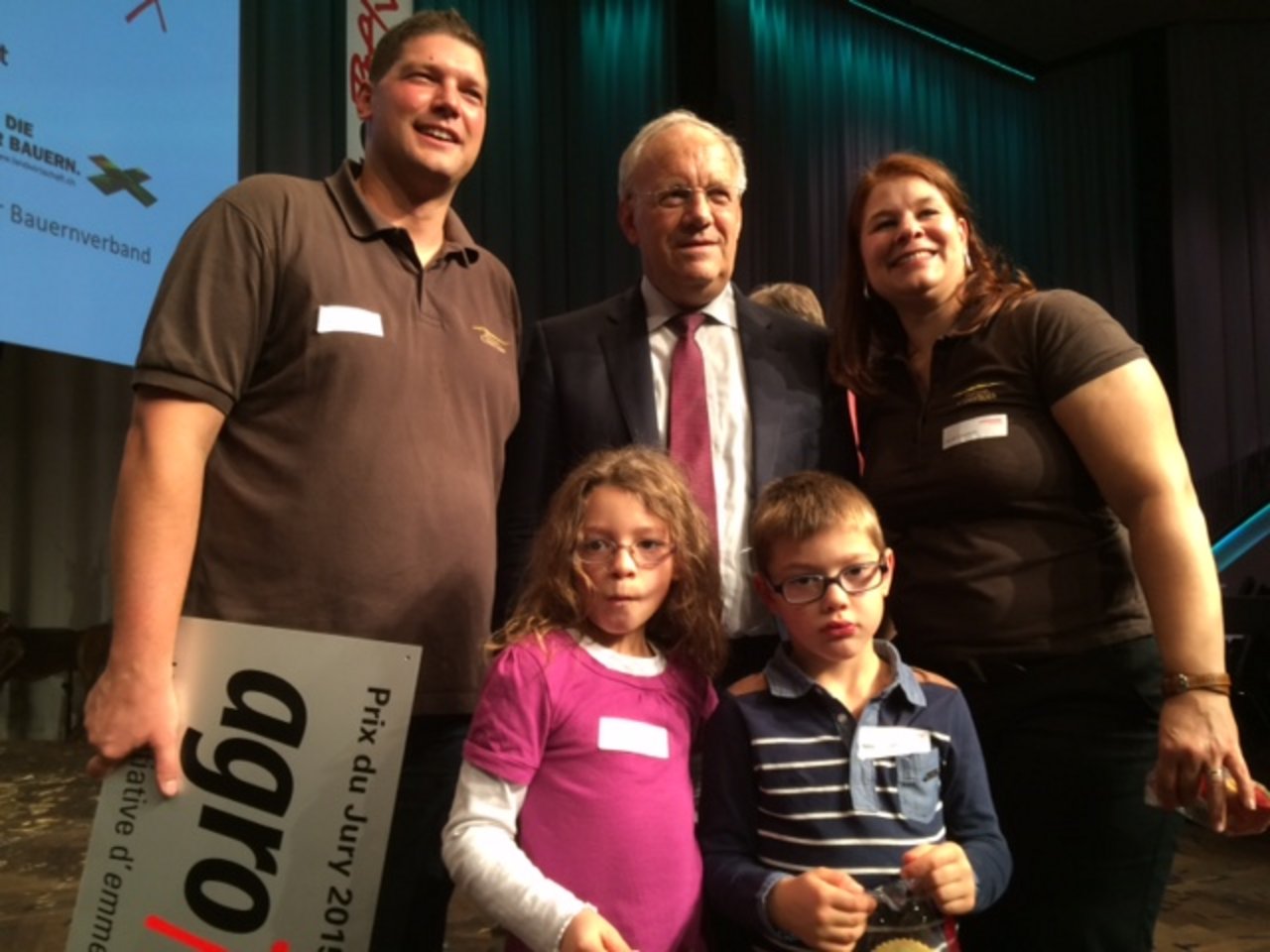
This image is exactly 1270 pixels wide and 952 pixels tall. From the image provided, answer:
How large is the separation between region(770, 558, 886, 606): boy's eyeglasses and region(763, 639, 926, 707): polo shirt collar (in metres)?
0.08

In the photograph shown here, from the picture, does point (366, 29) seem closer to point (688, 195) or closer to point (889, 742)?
point (688, 195)

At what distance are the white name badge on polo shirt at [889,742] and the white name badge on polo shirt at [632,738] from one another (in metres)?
0.24

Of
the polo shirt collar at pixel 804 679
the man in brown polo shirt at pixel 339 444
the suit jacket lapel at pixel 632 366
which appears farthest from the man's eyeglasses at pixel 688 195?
the polo shirt collar at pixel 804 679

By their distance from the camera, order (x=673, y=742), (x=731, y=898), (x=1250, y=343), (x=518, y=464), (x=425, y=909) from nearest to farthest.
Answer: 1. (x=731, y=898)
2. (x=673, y=742)
3. (x=425, y=909)
4. (x=518, y=464)
5. (x=1250, y=343)

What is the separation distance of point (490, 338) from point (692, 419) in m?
0.32

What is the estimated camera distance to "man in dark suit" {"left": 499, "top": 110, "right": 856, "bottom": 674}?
1.71 meters

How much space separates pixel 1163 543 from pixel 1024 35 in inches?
A: 329

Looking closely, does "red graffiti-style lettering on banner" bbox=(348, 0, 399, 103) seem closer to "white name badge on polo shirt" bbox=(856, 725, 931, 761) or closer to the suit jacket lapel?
the suit jacket lapel

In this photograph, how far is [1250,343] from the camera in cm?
848

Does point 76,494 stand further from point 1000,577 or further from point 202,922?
point 1000,577

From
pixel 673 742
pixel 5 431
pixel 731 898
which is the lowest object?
pixel 731 898

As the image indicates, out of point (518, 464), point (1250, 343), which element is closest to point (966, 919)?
point (518, 464)

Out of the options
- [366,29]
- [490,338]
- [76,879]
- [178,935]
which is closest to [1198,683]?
[490,338]

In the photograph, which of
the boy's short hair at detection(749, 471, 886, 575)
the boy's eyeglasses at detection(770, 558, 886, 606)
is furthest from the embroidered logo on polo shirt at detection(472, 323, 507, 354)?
the boy's eyeglasses at detection(770, 558, 886, 606)
